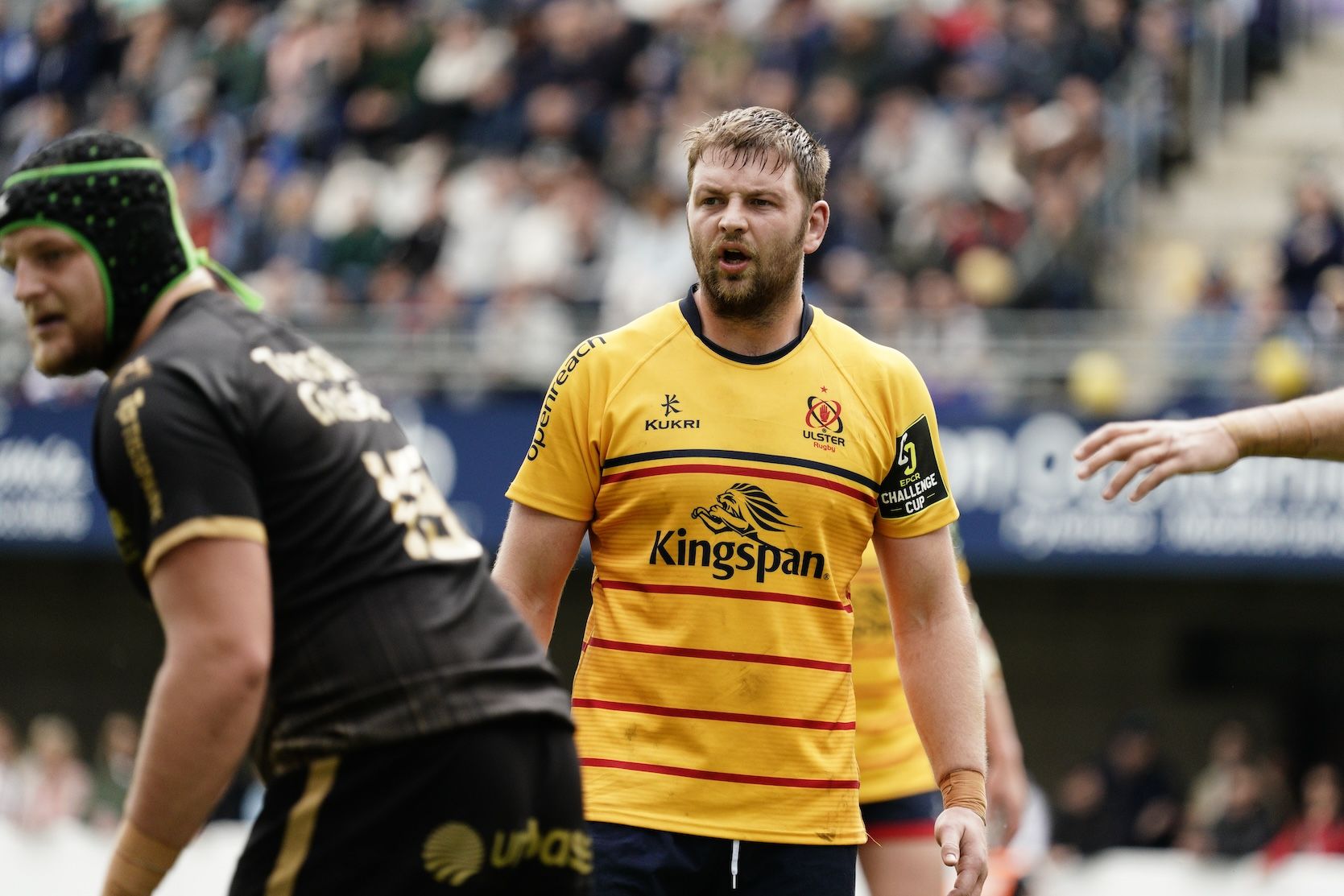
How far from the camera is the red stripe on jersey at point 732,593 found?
4453 millimetres

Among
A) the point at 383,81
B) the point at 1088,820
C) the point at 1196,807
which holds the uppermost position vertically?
the point at 383,81

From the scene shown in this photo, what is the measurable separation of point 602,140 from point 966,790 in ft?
40.5

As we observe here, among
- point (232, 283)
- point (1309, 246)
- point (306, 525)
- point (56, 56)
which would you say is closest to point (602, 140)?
point (1309, 246)

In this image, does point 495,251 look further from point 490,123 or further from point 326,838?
point 326,838

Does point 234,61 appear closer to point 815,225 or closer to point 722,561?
point 815,225

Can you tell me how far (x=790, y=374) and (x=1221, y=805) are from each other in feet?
32.2

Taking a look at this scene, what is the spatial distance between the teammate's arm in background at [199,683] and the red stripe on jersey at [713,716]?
1.24m

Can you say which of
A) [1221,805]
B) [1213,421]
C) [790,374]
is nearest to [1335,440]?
[1213,421]

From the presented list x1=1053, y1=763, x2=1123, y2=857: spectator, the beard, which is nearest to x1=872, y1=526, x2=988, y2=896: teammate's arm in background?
the beard

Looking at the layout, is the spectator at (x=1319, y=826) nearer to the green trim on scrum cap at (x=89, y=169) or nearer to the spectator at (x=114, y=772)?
the spectator at (x=114, y=772)

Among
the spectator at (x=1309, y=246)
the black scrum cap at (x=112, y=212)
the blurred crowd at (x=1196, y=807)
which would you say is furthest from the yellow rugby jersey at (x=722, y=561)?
the spectator at (x=1309, y=246)

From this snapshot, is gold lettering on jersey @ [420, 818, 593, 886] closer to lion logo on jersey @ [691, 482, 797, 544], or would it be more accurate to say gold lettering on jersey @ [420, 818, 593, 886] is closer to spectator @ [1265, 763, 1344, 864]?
lion logo on jersey @ [691, 482, 797, 544]

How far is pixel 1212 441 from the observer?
14.5ft

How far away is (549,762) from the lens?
144 inches
